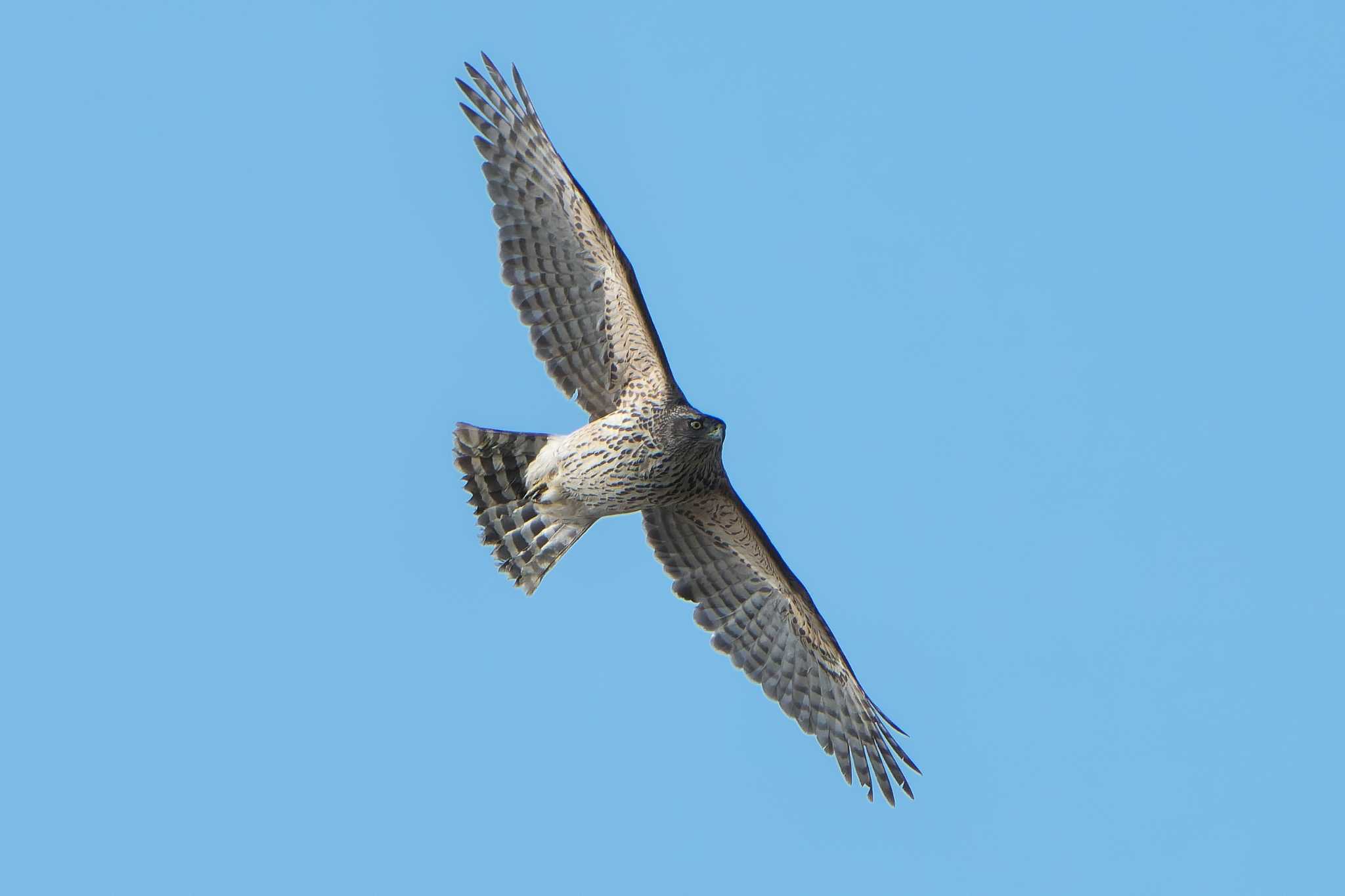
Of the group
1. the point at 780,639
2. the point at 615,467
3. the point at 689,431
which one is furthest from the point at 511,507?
the point at 780,639

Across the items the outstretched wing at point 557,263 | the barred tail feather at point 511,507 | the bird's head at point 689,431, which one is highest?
the outstretched wing at point 557,263

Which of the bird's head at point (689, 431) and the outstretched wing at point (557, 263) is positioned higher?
the outstretched wing at point (557, 263)

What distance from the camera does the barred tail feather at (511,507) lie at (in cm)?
1472

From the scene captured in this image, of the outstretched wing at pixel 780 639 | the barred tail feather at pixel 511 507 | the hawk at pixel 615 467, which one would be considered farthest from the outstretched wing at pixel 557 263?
the outstretched wing at pixel 780 639

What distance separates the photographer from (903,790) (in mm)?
15188

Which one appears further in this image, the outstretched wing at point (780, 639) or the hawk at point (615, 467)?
the outstretched wing at point (780, 639)

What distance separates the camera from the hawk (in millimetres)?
14164

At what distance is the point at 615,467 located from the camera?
1411 centimetres

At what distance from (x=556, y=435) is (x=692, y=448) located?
1.10m

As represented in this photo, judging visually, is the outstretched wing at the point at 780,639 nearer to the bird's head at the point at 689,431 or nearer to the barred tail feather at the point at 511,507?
the barred tail feather at the point at 511,507

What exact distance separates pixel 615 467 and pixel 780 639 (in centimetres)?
206

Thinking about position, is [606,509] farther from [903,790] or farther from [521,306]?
[903,790]

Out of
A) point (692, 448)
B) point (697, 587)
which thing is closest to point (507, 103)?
point (692, 448)

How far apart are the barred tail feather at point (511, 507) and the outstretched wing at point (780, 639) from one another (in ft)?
2.44
